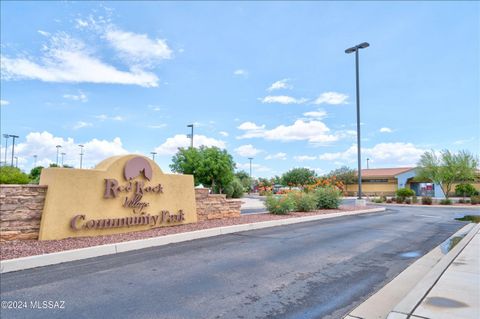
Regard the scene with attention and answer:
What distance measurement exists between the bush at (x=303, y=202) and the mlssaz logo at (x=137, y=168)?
8693mm

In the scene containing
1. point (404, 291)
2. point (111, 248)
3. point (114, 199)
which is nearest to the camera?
point (404, 291)

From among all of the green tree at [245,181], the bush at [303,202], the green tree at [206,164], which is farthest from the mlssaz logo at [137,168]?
the green tree at [245,181]

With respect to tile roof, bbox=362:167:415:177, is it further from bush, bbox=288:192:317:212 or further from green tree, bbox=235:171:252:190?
bush, bbox=288:192:317:212

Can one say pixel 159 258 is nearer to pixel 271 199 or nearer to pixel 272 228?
pixel 272 228

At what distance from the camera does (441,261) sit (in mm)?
6980

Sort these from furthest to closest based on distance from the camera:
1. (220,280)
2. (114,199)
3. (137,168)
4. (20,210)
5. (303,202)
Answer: (303,202) → (137,168) → (114,199) → (20,210) → (220,280)

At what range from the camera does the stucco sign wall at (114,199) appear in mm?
8562

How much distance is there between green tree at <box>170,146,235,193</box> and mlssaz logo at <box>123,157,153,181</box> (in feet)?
54.1

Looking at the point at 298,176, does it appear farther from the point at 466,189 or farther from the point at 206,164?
the point at 206,164

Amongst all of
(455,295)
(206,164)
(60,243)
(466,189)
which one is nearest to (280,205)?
(60,243)

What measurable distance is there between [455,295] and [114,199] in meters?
8.61

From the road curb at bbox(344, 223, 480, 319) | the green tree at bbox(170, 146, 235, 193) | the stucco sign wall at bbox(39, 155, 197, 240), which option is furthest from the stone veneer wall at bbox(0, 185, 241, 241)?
the green tree at bbox(170, 146, 235, 193)

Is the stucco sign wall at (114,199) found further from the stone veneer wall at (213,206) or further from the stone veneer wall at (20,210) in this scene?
the stone veneer wall at (213,206)

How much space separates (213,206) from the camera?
13273 millimetres
